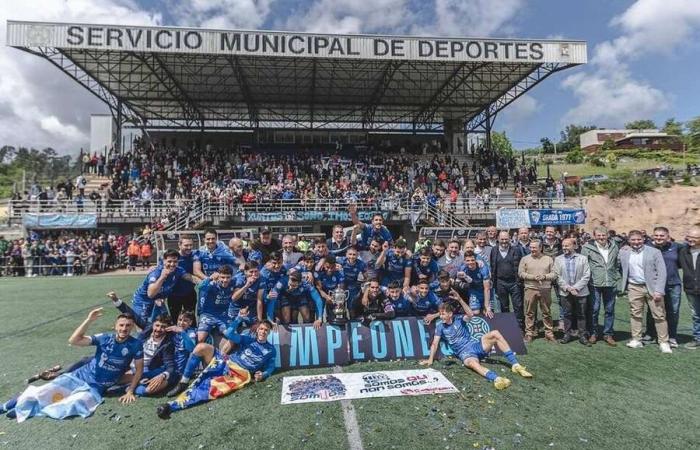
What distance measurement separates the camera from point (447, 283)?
647cm

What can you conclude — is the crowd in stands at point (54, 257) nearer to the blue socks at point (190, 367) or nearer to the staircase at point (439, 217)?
the staircase at point (439, 217)

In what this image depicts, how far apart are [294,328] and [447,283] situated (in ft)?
7.78

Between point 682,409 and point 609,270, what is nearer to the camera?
point 682,409

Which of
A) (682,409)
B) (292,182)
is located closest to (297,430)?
(682,409)

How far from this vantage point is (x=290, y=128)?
35.0 metres

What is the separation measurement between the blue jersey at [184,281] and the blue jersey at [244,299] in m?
0.94

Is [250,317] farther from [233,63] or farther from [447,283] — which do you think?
[233,63]

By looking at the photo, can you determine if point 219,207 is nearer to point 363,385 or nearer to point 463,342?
point 463,342

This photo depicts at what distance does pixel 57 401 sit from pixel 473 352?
491 centimetres

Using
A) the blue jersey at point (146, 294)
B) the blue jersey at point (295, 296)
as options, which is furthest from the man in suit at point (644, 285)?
the blue jersey at point (146, 294)

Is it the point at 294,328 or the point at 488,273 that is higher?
the point at 488,273

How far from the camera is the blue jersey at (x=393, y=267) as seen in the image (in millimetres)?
7032

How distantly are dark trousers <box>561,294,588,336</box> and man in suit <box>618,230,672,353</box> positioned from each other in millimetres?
700

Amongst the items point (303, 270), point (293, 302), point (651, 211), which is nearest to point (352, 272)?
point (303, 270)
